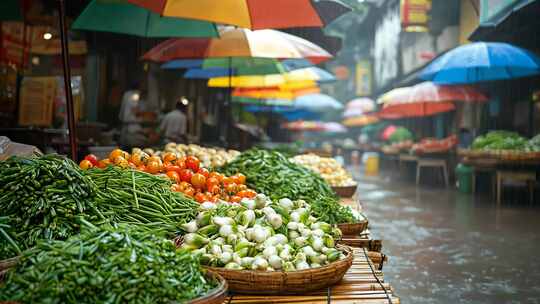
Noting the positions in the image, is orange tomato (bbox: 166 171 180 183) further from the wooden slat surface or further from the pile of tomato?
the wooden slat surface

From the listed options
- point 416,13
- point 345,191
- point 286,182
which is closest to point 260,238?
point 286,182

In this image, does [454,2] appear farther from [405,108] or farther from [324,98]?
[324,98]

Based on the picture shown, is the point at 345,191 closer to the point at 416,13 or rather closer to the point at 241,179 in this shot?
the point at 241,179

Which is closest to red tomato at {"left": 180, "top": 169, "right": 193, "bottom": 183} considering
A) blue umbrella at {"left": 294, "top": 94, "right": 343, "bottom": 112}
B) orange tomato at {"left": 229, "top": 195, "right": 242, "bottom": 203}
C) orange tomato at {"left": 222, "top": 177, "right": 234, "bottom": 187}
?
orange tomato at {"left": 222, "top": 177, "right": 234, "bottom": 187}

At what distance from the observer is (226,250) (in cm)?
307

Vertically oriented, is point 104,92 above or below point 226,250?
above

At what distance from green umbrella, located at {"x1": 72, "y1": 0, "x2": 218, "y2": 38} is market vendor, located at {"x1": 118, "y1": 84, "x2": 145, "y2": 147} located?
4.23 meters

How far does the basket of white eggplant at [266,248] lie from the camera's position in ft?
9.61

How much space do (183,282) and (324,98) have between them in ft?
64.1

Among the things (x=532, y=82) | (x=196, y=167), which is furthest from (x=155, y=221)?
(x=532, y=82)

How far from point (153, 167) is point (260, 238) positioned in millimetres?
1930

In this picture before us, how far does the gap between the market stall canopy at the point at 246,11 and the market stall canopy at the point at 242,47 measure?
165 cm

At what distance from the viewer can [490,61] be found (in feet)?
40.8

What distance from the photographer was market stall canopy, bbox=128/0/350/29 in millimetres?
5527
